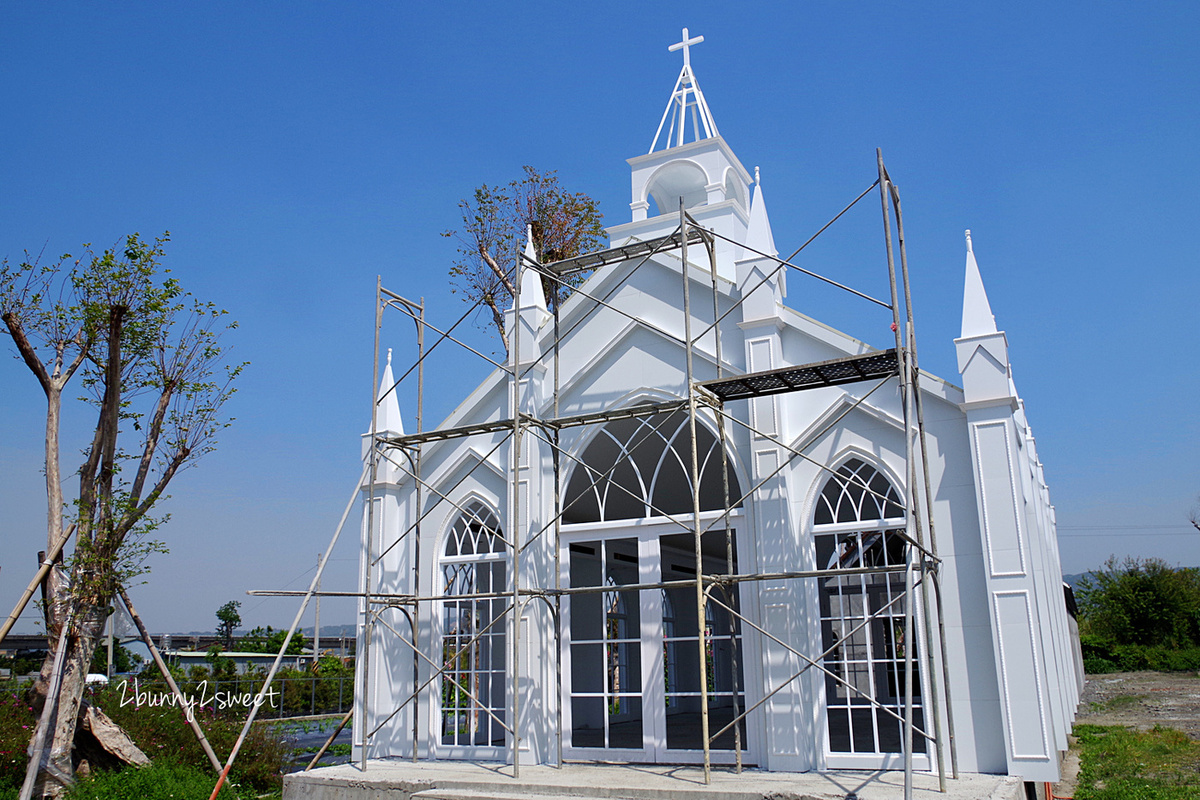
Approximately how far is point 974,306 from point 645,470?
254 inches

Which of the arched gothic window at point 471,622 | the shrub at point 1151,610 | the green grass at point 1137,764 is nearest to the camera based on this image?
the green grass at point 1137,764

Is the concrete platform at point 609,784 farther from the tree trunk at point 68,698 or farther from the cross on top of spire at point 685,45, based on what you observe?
the cross on top of spire at point 685,45

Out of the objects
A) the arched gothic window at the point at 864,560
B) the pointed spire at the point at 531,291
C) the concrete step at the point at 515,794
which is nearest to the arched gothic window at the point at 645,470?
the arched gothic window at the point at 864,560

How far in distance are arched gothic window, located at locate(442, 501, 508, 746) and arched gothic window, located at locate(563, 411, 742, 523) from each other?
1.14 metres

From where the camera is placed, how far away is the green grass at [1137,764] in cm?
944

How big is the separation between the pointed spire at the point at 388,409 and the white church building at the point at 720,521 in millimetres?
31

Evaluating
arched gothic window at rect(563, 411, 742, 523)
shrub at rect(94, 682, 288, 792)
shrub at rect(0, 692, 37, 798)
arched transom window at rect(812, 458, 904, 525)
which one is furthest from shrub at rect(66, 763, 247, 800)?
arched transom window at rect(812, 458, 904, 525)

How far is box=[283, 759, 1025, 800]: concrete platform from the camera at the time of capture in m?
7.61

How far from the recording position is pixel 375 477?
38.7ft

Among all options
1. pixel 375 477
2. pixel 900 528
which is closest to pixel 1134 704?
pixel 900 528

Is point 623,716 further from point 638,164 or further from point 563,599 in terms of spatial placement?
point 638,164

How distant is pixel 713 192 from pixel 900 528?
5.79 m

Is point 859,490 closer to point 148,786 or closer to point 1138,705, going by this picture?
point 148,786

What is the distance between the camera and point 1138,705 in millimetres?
20531
